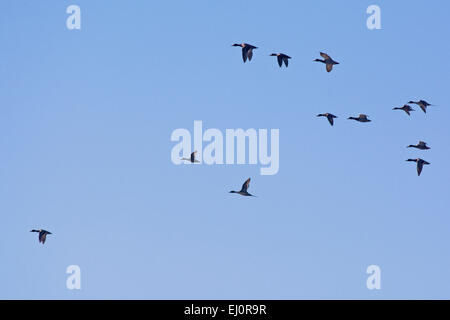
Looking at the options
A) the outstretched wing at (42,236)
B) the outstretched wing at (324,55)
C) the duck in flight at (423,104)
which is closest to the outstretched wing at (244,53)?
the outstretched wing at (324,55)

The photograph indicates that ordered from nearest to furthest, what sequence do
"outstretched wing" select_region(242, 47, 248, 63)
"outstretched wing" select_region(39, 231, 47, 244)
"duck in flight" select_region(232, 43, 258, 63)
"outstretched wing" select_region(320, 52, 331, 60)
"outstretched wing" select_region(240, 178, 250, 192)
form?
"outstretched wing" select_region(242, 47, 248, 63) → "duck in flight" select_region(232, 43, 258, 63) → "outstretched wing" select_region(240, 178, 250, 192) → "outstretched wing" select_region(320, 52, 331, 60) → "outstretched wing" select_region(39, 231, 47, 244)

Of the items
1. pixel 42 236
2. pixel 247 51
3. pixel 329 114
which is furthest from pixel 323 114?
pixel 42 236

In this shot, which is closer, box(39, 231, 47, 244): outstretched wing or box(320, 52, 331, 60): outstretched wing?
box(320, 52, 331, 60): outstretched wing

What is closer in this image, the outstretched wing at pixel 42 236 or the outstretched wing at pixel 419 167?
the outstretched wing at pixel 42 236

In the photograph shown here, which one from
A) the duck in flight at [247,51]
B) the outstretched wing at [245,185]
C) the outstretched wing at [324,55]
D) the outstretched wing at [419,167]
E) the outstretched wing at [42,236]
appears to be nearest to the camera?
the duck in flight at [247,51]

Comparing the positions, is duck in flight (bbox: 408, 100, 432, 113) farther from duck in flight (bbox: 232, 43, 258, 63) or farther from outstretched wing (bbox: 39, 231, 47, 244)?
outstretched wing (bbox: 39, 231, 47, 244)

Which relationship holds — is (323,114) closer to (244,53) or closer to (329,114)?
(329,114)

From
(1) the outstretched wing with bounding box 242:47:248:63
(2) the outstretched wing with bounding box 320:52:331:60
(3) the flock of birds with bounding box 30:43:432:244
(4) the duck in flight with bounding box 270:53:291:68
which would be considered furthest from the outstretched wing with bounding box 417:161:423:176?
(1) the outstretched wing with bounding box 242:47:248:63

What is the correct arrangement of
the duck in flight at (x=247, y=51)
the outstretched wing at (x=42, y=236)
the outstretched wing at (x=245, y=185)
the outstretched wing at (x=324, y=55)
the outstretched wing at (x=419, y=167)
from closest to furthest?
the duck in flight at (x=247, y=51) < the outstretched wing at (x=245, y=185) < the outstretched wing at (x=324, y=55) < the outstretched wing at (x=42, y=236) < the outstretched wing at (x=419, y=167)

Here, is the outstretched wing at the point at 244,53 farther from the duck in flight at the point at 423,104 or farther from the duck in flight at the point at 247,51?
the duck in flight at the point at 423,104
